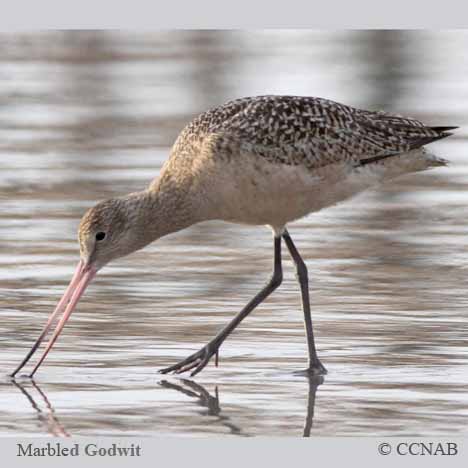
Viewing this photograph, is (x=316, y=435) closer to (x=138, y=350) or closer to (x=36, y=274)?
(x=138, y=350)

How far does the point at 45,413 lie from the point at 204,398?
867mm

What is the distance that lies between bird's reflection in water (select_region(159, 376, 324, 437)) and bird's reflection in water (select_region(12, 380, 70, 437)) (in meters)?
0.66

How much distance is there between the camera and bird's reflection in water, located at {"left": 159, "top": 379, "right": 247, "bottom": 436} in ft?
28.3

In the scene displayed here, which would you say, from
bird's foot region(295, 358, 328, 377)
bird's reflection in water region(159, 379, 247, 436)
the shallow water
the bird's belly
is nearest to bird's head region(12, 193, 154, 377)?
the shallow water

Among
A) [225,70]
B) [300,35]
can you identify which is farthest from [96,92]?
[300,35]

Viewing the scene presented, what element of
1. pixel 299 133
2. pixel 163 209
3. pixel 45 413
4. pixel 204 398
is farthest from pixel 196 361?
pixel 299 133

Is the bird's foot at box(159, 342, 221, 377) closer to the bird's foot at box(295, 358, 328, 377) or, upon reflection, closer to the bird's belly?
the bird's foot at box(295, 358, 328, 377)

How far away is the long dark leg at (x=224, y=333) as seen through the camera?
9.76m

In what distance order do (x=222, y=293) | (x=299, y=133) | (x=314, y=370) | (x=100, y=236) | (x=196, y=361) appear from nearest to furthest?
(x=314, y=370) → (x=196, y=361) → (x=100, y=236) → (x=299, y=133) → (x=222, y=293)

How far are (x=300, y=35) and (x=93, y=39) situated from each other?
119 inches

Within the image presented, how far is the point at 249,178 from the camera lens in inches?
400

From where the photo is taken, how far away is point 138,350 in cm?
1005

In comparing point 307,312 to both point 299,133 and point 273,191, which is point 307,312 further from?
point 299,133

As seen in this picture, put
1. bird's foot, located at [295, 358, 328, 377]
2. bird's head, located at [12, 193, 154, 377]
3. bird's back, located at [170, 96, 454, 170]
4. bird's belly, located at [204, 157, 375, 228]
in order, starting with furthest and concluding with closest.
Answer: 1. bird's back, located at [170, 96, 454, 170]
2. bird's belly, located at [204, 157, 375, 228]
3. bird's head, located at [12, 193, 154, 377]
4. bird's foot, located at [295, 358, 328, 377]
